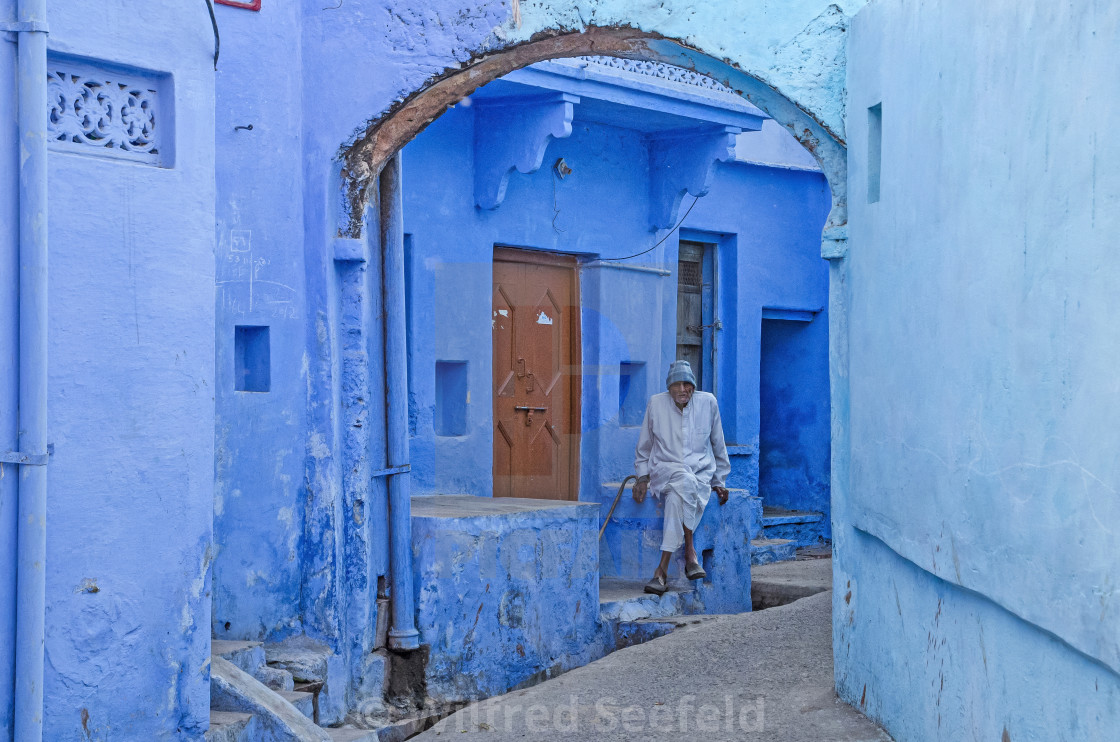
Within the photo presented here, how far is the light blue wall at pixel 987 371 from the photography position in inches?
113

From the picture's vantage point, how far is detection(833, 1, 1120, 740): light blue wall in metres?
2.87

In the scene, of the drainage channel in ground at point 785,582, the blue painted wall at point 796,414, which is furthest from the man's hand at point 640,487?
the blue painted wall at point 796,414

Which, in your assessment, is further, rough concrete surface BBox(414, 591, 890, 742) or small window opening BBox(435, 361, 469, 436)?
small window opening BBox(435, 361, 469, 436)

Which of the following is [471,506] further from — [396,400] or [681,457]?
[681,457]

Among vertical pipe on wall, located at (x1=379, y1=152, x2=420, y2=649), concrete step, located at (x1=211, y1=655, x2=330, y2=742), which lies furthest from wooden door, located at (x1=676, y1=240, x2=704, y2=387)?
concrete step, located at (x1=211, y1=655, x2=330, y2=742)

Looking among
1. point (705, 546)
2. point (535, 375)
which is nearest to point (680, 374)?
point (535, 375)

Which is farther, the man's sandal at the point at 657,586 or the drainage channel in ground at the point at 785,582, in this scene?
the drainage channel in ground at the point at 785,582

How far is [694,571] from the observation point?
8617mm

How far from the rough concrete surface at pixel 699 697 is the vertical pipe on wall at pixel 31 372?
7.86 ft

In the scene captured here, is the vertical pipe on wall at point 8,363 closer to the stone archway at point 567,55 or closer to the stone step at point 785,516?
the stone archway at point 567,55

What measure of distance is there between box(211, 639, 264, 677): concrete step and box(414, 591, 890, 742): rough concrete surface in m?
0.93

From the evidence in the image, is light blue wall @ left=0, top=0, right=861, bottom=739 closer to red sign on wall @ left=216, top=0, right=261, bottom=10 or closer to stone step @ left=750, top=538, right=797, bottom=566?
red sign on wall @ left=216, top=0, right=261, bottom=10

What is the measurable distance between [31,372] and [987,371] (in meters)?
2.83

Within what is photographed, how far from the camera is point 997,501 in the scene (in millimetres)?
3480
